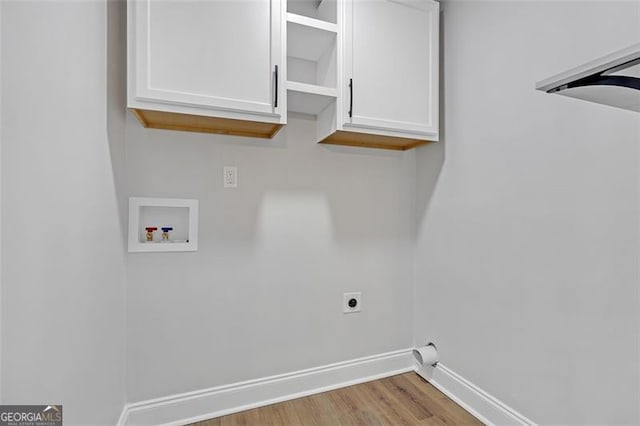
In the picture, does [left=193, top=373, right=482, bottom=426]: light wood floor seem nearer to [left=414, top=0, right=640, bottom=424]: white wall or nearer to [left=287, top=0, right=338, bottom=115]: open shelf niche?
[left=414, top=0, right=640, bottom=424]: white wall

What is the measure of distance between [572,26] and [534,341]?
1.34 metres

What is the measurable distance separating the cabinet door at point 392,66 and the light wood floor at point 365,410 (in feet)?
4.96

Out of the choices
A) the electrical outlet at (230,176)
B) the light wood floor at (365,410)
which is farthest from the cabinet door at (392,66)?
the light wood floor at (365,410)

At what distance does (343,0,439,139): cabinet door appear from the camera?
1.64 metres

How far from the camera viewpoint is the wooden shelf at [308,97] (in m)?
1.56

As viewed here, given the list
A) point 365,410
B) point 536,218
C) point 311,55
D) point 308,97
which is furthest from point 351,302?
point 311,55

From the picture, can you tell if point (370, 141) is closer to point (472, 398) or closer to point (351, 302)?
point (351, 302)

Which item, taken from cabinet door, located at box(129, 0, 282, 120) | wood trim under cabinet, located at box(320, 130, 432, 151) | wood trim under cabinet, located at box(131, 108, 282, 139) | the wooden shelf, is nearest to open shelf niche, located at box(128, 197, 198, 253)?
wood trim under cabinet, located at box(131, 108, 282, 139)

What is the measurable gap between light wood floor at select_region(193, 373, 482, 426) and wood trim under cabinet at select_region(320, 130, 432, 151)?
1.49 m

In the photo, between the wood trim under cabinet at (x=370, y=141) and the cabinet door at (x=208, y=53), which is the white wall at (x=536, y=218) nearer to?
the wood trim under cabinet at (x=370, y=141)

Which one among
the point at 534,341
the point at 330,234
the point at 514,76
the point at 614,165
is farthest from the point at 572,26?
the point at 330,234

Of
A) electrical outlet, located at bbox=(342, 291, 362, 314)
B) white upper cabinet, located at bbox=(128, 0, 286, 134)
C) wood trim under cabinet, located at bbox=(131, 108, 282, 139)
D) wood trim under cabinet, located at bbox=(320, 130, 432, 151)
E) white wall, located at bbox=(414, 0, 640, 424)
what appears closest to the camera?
white wall, located at bbox=(414, 0, 640, 424)

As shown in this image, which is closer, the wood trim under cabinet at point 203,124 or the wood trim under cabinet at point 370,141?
the wood trim under cabinet at point 203,124
